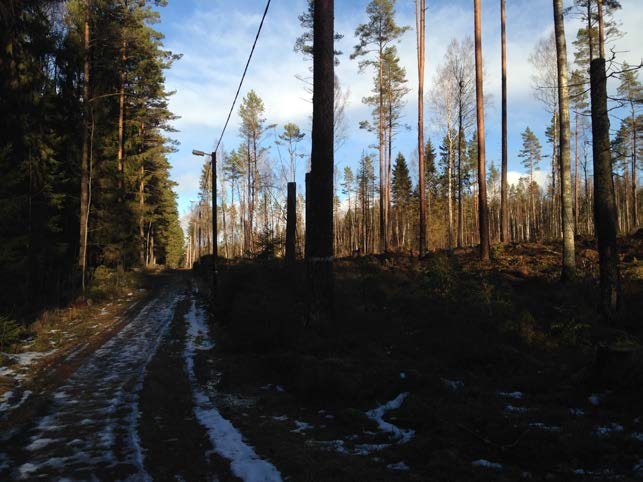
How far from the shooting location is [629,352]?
453 centimetres

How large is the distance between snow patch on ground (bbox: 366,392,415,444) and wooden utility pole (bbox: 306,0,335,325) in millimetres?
2592

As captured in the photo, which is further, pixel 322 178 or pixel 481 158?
pixel 481 158

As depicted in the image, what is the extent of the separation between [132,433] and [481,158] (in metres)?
16.5

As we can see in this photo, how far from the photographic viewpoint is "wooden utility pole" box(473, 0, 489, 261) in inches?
645

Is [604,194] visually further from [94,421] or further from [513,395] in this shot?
[94,421]

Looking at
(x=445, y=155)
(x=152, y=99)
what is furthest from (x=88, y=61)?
(x=445, y=155)

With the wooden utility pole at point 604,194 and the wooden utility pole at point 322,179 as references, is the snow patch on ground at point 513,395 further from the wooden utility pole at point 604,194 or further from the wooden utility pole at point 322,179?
the wooden utility pole at point 604,194

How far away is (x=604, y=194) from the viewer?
8.75 m

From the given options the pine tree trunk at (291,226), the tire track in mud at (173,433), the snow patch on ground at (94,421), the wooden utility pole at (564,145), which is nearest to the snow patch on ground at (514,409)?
the tire track in mud at (173,433)

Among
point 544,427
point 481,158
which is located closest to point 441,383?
point 544,427

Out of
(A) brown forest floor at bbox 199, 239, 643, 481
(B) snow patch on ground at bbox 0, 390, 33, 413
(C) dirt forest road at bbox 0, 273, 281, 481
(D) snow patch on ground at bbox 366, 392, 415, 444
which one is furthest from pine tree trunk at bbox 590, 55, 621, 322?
(B) snow patch on ground at bbox 0, 390, 33, 413

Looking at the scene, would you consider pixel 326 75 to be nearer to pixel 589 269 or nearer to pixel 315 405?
pixel 315 405

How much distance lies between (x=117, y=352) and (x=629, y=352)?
9.56m

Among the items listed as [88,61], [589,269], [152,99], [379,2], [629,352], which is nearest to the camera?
[629,352]
